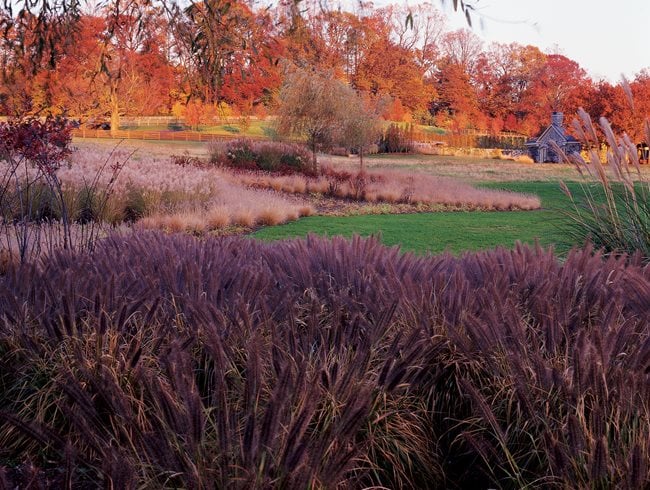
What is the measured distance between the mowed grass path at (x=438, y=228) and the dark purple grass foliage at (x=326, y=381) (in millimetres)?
6735

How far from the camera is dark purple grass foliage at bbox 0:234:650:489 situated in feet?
5.43

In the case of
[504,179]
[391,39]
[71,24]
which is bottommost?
[504,179]

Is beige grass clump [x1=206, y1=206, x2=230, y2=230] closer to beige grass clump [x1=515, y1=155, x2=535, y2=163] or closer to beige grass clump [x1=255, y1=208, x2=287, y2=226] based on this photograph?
beige grass clump [x1=255, y1=208, x2=287, y2=226]

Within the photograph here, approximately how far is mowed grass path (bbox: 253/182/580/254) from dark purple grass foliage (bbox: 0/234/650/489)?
6735mm

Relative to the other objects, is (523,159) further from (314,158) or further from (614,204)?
(614,204)

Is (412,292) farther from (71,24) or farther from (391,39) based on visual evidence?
Result: (391,39)

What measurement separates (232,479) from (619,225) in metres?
5.47

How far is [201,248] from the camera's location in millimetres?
4750

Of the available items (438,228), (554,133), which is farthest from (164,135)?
(438,228)

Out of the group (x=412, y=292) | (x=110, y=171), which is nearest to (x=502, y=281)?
(x=412, y=292)

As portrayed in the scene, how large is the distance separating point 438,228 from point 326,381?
10.9m

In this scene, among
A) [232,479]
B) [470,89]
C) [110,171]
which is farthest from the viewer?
[470,89]

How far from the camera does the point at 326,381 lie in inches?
84.0

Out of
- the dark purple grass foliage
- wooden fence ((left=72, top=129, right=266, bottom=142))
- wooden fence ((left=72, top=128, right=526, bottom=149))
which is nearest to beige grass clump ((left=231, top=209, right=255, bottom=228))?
the dark purple grass foliage
